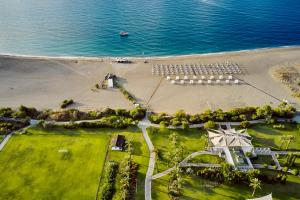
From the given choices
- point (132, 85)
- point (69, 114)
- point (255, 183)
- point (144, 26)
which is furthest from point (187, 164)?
point (144, 26)

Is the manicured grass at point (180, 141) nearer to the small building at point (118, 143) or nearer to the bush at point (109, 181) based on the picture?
the small building at point (118, 143)

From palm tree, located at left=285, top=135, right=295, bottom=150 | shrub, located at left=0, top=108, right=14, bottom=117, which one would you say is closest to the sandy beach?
shrub, located at left=0, top=108, right=14, bottom=117

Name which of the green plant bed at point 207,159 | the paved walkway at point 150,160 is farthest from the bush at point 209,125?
the paved walkway at point 150,160

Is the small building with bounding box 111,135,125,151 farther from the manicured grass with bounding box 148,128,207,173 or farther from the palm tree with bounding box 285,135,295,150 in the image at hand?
the palm tree with bounding box 285,135,295,150

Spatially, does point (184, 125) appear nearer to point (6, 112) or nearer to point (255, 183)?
point (255, 183)

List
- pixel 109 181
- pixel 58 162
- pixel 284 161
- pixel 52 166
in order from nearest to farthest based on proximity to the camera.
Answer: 1. pixel 109 181
2. pixel 52 166
3. pixel 58 162
4. pixel 284 161
